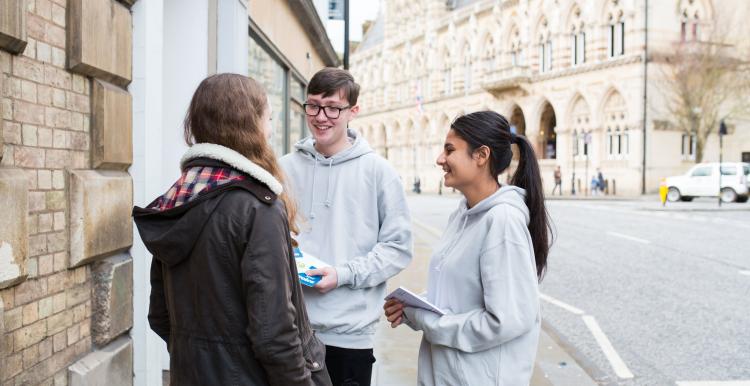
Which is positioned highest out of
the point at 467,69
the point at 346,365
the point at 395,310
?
the point at 467,69

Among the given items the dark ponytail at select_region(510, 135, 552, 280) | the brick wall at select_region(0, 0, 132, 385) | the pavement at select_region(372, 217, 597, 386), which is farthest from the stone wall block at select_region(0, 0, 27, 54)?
the pavement at select_region(372, 217, 597, 386)

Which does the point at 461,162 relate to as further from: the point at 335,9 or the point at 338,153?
the point at 335,9

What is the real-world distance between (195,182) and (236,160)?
0.48ft

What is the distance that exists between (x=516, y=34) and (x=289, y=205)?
4657 cm

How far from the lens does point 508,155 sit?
8.71ft

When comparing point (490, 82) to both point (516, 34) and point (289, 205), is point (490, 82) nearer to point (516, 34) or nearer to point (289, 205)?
point (516, 34)

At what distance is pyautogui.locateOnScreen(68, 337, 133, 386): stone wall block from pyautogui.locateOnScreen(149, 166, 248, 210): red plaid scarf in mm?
1514

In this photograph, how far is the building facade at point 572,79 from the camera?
117 ft

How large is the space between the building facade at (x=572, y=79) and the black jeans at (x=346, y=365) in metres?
24.3

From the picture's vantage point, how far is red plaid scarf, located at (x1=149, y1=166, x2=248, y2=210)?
2088mm

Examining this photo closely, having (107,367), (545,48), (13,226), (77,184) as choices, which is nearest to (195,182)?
(13,226)

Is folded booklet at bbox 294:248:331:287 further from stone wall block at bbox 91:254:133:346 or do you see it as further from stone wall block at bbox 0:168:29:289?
stone wall block at bbox 91:254:133:346

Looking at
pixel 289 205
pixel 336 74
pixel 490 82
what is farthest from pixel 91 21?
pixel 490 82

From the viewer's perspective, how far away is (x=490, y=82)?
45.7 metres
